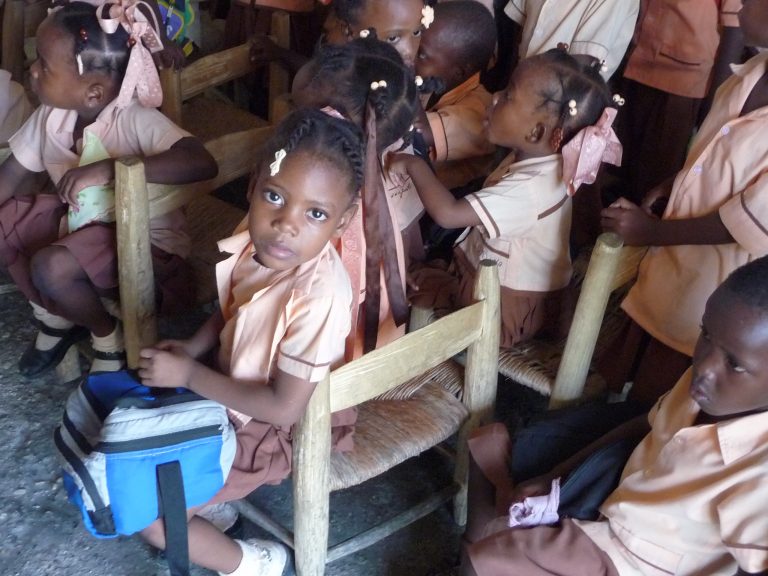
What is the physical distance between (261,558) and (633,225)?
89cm

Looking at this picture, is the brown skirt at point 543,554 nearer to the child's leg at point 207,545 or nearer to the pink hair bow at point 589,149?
the child's leg at point 207,545

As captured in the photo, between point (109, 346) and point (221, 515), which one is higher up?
point (109, 346)

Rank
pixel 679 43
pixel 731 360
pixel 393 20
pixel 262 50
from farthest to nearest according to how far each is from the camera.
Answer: pixel 679 43 → pixel 262 50 → pixel 393 20 → pixel 731 360

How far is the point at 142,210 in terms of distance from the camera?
1.56 meters

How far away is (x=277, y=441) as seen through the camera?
4.73 feet

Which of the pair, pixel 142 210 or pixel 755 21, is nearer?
pixel 755 21

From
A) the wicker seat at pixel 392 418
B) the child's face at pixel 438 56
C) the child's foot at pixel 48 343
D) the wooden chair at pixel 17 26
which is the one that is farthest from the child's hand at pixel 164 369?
the wooden chair at pixel 17 26

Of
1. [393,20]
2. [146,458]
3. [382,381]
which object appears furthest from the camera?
[393,20]

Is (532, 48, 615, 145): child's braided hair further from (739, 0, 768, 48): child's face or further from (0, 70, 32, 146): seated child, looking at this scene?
(0, 70, 32, 146): seated child

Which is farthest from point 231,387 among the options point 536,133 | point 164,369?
point 536,133

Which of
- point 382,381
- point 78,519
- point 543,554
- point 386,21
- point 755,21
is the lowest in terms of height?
point 78,519

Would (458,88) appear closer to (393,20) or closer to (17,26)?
(393,20)

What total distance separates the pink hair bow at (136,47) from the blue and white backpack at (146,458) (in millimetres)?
670

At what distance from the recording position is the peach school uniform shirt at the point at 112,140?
1.77 meters
